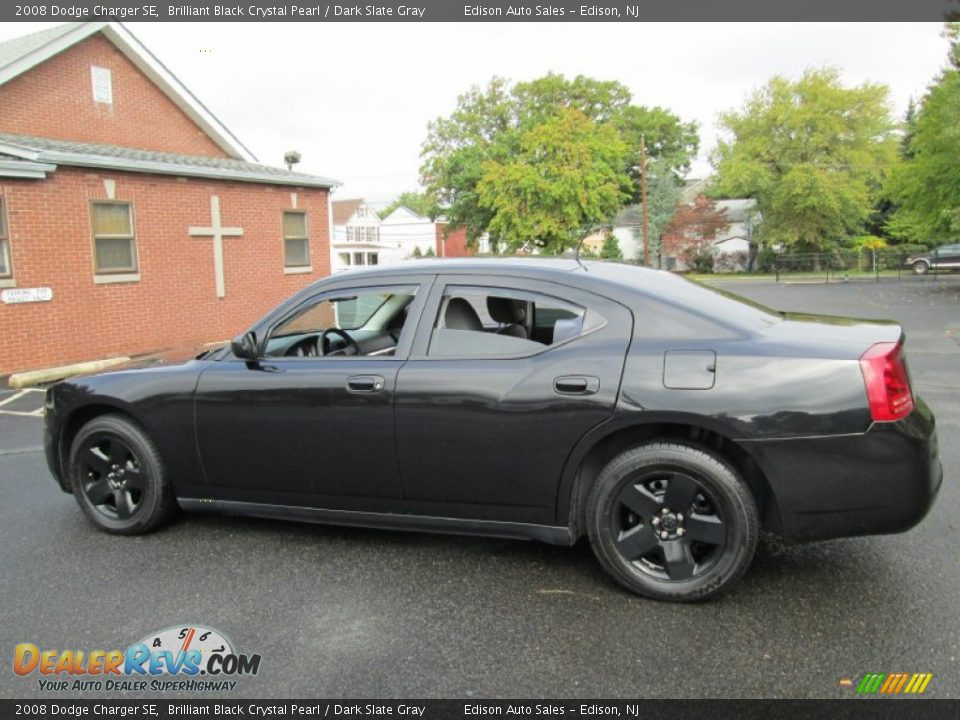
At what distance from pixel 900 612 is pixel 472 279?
246 cm

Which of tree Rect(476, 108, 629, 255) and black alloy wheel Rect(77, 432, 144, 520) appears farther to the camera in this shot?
tree Rect(476, 108, 629, 255)

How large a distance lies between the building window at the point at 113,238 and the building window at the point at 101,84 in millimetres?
4477

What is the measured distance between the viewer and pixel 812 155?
48.8m

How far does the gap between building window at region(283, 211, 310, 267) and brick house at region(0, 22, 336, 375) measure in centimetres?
3

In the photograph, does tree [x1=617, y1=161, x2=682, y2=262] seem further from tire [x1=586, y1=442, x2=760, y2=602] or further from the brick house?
tire [x1=586, y1=442, x2=760, y2=602]

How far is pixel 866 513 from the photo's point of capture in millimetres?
3105

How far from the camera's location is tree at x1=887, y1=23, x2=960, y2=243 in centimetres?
2192

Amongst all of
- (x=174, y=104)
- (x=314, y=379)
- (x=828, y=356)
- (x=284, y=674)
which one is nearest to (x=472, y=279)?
(x=314, y=379)

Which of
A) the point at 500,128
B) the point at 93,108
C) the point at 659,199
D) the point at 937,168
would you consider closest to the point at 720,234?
the point at 659,199

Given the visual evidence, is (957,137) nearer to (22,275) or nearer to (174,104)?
(174,104)

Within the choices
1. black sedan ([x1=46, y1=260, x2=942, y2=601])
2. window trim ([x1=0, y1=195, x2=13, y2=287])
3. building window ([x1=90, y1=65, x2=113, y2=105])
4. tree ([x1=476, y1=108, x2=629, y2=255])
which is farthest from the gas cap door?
tree ([x1=476, y1=108, x2=629, y2=255])
